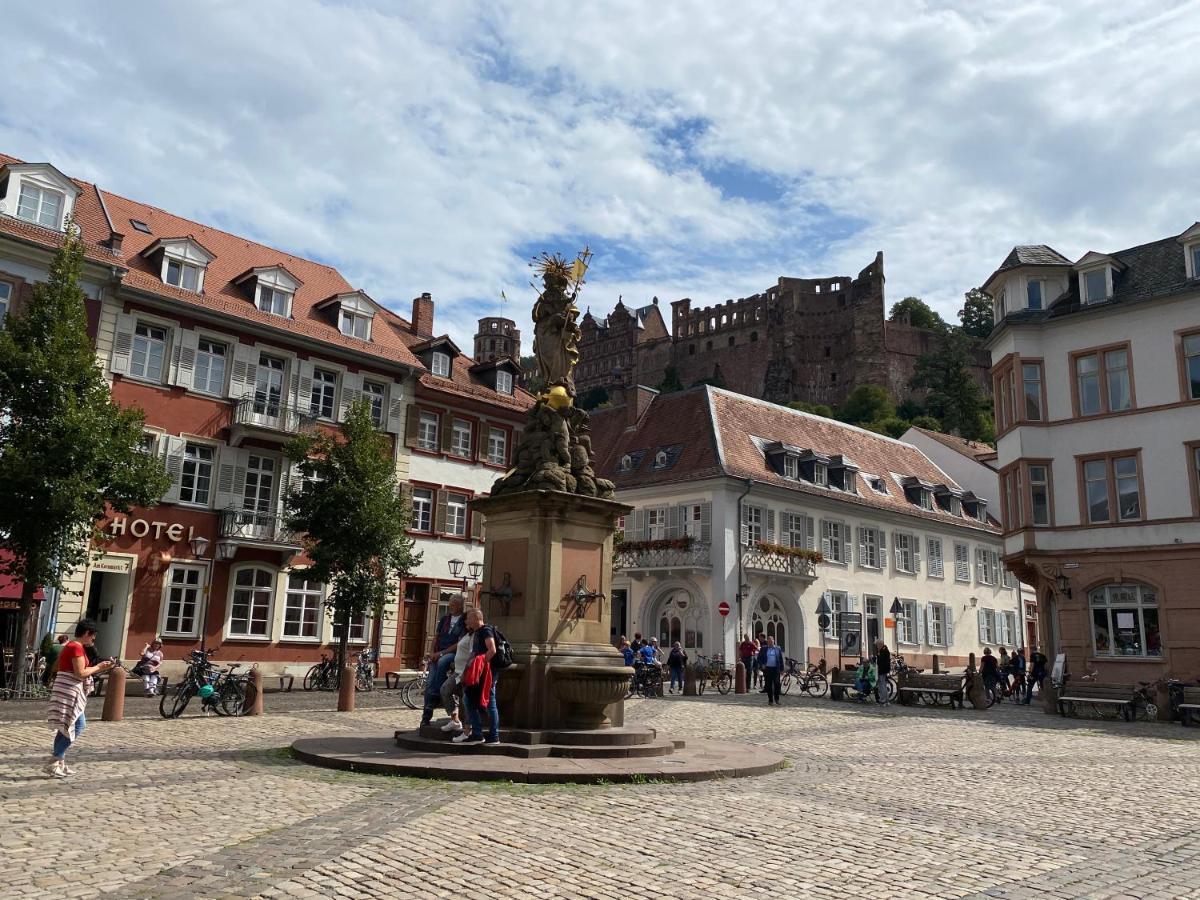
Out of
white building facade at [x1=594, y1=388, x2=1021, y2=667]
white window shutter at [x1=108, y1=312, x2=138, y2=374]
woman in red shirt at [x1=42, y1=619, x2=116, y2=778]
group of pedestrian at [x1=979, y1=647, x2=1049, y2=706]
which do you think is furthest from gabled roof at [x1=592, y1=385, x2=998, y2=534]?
woman in red shirt at [x1=42, y1=619, x2=116, y2=778]

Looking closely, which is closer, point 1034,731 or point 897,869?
point 897,869

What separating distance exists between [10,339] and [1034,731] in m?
21.5

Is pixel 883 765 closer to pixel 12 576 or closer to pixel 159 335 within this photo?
pixel 12 576

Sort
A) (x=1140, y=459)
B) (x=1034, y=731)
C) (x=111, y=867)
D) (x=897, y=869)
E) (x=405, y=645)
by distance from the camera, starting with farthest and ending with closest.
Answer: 1. (x=405, y=645)
2. (x=1140, y=459)
3. (x=1034, y=731)
4. (x=897, y=869)
5. (x=111, y=867)

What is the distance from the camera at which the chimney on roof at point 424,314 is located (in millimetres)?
38625

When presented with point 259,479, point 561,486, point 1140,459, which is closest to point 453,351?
point 259,479

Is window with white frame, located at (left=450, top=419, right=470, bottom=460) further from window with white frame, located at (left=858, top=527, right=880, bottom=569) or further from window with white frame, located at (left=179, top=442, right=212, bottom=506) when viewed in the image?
window with white frame, located at (left=858, top=527, right=880, bottom=569)

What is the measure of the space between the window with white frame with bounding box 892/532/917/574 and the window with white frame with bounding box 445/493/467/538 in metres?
20.0

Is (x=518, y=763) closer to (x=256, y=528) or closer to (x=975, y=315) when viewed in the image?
(x=256, y=528)

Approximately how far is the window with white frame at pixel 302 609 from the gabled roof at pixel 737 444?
14455 millimetres

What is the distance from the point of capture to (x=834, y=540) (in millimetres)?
41406

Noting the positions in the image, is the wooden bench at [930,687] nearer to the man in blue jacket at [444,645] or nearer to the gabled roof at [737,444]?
the gabled roof at [737,444]

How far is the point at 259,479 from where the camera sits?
29.3 meters

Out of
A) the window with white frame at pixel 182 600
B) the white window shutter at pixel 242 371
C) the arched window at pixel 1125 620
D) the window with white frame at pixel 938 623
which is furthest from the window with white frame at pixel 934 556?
the window with white frame at pixel 182 600
